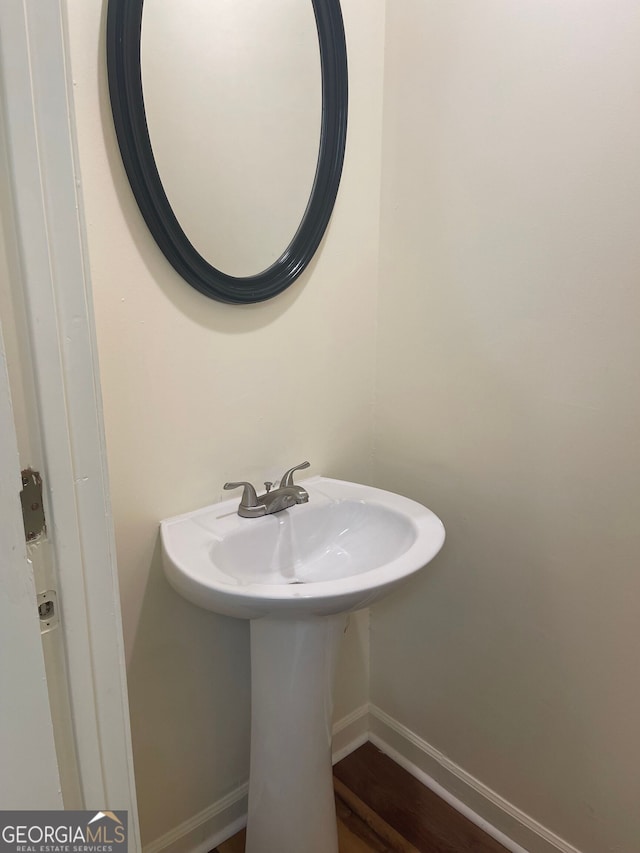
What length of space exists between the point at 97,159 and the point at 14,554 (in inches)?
30.3

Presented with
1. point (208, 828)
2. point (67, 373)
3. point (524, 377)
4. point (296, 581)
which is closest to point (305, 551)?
point (296, 581)

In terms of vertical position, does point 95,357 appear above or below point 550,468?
above

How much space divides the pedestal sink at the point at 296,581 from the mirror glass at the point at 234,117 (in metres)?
0.55

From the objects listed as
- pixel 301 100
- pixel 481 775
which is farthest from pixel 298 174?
pixel 481 775

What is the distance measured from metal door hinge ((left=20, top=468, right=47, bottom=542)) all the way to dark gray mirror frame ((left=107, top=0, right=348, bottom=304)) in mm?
691

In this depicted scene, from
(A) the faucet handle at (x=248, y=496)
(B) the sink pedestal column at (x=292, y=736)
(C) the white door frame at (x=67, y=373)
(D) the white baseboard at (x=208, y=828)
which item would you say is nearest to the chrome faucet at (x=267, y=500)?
(A) the faucet handle at (x=248, y=496)

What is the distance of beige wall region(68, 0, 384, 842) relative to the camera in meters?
1.05

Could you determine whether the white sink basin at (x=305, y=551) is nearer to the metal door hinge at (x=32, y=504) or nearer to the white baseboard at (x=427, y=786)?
the metal door hinge at (x=32, y=504)

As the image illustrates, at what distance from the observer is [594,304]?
3.57ft

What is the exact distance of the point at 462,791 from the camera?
1.50 meters

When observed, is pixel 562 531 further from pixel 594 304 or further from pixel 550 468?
pixel 594 304

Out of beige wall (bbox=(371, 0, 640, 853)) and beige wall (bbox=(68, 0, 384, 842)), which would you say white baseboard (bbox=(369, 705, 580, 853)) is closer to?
beige wall (bbox=(371, 0, 640, 853))

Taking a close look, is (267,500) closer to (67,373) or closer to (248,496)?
(248,496)

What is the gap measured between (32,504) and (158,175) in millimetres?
762
